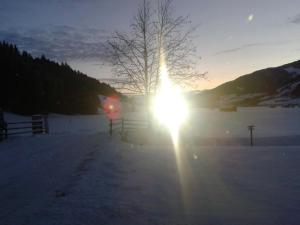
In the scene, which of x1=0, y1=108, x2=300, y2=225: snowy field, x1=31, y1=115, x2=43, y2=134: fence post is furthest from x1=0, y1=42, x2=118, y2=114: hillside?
x1=0, y1=108, x2=300, y2=225: snowy field

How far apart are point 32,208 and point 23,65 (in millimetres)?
84209

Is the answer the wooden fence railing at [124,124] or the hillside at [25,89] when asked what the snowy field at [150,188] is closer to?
the wooden fence railing at [124,124]

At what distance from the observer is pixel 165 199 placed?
7395mm

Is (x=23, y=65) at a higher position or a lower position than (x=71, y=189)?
higher

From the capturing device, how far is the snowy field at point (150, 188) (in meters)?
6.28

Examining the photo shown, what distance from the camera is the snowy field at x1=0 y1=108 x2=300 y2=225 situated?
628 cm

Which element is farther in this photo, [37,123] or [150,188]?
[37,123]

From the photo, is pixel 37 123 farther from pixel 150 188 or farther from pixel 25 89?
pixel 25 89

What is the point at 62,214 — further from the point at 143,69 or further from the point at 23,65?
the point at 23,65

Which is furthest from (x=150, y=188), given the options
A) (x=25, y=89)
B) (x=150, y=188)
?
(x=25, y=89)

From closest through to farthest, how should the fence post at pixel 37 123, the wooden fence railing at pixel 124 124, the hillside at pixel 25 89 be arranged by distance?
1. the wooden fence railing at pixel 124 124
2. the fence post at pixel 37 123
3. the hillside at pixel 25 89

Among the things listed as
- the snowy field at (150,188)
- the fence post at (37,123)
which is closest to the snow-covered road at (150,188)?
the snowy field at (150,188)

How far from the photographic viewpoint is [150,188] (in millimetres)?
8234

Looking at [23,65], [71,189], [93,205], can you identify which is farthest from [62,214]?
[23,65]
